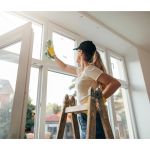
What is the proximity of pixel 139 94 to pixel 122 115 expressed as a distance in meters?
0.59

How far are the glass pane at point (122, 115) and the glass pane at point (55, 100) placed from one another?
3.70 ft

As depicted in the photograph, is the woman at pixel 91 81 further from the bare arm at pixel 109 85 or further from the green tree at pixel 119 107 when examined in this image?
the green tree at pixel 119 107

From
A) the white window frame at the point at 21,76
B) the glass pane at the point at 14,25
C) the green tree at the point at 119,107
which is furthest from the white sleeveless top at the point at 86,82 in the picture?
the green tree at the point at 119,107

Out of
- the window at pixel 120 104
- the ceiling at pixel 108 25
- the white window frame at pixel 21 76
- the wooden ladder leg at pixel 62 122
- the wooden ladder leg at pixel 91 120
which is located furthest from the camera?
the window at pixel 120 104

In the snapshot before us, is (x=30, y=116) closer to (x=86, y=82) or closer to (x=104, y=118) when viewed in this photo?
(x=86, y=82)

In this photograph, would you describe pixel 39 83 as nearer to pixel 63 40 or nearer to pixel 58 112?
pixel 58 112

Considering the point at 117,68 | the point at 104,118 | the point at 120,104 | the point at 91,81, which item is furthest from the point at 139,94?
the point at 104,118

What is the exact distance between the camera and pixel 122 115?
8.39ft

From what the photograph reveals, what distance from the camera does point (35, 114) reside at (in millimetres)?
1477

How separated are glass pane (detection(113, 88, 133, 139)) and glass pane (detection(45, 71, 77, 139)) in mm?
1128

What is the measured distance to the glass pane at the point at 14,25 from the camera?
1.50 metres

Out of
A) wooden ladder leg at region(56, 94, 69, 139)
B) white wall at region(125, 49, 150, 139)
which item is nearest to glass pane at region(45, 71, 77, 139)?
wooden ladder leg at region(56, 94, 69, 139)

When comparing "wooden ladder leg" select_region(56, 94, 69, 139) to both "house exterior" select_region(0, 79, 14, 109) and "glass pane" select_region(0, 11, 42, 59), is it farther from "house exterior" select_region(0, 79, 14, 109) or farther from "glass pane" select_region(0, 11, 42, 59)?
"glass pane" select_region(0, 11, 42, 59)
